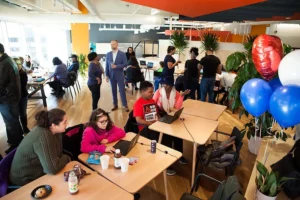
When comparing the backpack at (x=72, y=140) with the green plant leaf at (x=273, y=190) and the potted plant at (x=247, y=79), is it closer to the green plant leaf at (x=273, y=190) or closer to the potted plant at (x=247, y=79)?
the green plant leaf at (x=273, y=190)

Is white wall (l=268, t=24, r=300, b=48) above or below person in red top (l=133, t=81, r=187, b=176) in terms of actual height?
above

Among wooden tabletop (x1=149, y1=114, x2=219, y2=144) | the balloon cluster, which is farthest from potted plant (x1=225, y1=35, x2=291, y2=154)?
the balloon cluster

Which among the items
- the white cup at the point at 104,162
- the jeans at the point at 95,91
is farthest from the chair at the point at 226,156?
the jeans at the point at 95,91

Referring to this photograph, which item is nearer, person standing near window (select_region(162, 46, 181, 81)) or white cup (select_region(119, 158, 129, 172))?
white cup (select_region(119, 158, 129, 172))

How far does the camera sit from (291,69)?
6.04 feet

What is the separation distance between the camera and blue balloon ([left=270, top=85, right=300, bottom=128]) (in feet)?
5.67

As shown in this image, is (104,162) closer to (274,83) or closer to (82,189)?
(82,189)

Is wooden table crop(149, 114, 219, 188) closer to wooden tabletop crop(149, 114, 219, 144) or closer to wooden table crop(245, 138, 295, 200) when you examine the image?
wooden tabletop crop(149, 114, 219, 144)

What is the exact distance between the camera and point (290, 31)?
26.7ft

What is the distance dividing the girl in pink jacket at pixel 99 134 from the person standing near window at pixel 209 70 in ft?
10.2

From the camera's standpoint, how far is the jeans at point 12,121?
3.29 m

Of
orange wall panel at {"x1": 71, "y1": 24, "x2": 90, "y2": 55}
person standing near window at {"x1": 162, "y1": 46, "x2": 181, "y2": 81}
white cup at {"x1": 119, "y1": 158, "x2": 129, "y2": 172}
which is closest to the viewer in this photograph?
white cup at {"x1": 119, "y1": 158, "x2": 129, "y2": 172}

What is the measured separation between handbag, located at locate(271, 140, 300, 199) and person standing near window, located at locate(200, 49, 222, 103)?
9.90ft

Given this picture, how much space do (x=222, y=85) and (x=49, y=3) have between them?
701 cm
